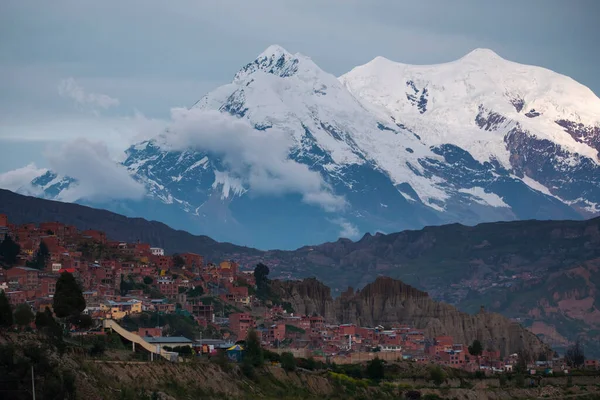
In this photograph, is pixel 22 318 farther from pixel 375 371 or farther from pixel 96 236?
pixel 96 236

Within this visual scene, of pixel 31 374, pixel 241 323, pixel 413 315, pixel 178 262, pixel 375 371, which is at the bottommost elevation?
pixel 31 374

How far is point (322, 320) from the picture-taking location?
174 meters

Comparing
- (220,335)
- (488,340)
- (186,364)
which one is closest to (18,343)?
(186,364)

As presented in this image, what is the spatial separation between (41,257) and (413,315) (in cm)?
4849

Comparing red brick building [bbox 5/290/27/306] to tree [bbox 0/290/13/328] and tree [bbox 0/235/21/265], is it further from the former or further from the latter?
tree [bbox 0/290/13/328]

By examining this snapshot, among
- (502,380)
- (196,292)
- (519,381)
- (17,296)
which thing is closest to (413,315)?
(196,292)

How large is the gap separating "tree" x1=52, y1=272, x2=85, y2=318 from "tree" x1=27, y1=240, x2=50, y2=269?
245 ft

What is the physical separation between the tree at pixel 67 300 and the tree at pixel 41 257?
7482 cm

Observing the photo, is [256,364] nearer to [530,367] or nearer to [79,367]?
[79,367]

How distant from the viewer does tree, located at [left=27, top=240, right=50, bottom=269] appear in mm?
164688

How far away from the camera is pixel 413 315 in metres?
193

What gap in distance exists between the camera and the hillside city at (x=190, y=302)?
14238 centimetres

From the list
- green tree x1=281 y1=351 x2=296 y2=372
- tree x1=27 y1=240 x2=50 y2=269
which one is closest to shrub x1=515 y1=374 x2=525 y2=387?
green tree x1=281 y1=351 x2=296 y2=372

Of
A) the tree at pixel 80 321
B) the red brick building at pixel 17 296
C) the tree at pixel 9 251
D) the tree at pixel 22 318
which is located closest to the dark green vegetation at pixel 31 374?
the tree at pixel 80 321
